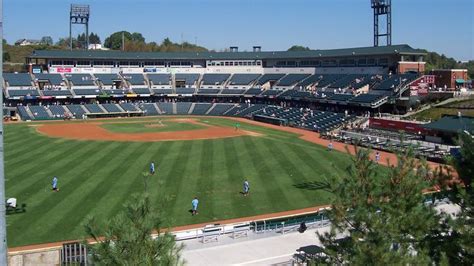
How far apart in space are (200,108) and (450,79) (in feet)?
154

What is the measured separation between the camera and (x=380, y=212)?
13391 mm

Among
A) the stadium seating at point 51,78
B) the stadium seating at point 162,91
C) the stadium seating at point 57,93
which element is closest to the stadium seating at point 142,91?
the stadium seating at point 162,91

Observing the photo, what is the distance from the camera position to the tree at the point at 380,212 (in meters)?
12.6

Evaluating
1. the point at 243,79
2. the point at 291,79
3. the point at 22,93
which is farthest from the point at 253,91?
the point at 22,93

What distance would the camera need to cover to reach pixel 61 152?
5091 centimetres

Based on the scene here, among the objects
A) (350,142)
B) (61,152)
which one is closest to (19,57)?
(61,152)

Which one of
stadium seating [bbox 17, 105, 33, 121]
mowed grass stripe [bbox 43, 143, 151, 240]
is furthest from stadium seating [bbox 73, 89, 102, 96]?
mowed grass stripe [bbox 43, 143, 151, 240]

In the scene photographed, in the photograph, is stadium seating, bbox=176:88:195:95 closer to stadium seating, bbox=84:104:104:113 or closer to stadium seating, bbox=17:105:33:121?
stadium seating, bbox=84:104:104:113

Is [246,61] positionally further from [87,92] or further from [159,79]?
[87,92]

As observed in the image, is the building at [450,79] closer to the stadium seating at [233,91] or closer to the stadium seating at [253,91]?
the stadium seating at [253,91]

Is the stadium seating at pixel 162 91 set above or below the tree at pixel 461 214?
above

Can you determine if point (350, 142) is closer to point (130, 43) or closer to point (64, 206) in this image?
point (64, 206)

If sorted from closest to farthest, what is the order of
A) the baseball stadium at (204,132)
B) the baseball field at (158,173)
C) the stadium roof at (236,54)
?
the baseball field at (158,173)
the baseball stadium at (204,132)
the stadium roof at (236,54)

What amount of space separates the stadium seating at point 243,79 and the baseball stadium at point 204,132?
0.36 metres
